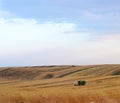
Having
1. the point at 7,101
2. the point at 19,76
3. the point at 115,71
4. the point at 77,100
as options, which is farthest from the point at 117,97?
the point at 19,76

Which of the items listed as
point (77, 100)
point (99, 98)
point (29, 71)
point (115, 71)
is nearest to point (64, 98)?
point (77, 100)

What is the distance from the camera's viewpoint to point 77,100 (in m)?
13.8

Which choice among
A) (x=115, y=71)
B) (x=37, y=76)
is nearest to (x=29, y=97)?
(x=115, y=71)

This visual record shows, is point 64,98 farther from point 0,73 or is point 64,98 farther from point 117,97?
point 0,73

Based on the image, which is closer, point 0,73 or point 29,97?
point 29,97

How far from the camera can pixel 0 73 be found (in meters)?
99.7

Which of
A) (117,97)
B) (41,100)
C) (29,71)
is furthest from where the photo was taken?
(29,71)

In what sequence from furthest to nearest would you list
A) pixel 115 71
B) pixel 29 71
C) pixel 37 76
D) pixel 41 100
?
pixel 29 71, pixel 37 76, pixel 115 71, pixel 41 100

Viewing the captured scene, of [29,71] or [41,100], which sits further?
[29,71]

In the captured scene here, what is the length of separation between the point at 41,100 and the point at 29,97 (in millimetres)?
716

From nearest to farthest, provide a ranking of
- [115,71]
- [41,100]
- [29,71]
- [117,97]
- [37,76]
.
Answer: [41,100]
[117,97]
[115,71]
[37,76]
[29,71]

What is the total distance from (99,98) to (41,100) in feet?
7.39

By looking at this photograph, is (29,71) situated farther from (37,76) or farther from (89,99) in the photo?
(89,99)

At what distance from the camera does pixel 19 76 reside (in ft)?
308
